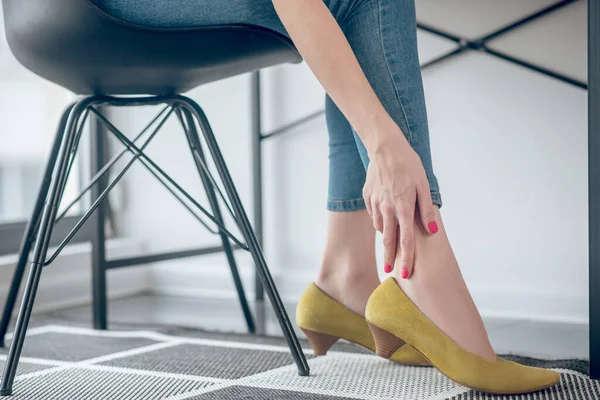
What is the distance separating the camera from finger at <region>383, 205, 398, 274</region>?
0.91 meters

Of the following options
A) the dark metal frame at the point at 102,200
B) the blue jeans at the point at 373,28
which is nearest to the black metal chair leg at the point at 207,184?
the dark metal frame at the point at 102,200

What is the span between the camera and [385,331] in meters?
0.97

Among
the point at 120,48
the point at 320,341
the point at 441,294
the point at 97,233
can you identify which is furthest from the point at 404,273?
the point at 97,233

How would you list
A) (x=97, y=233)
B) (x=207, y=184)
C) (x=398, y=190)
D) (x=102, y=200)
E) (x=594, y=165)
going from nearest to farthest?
(x=398, y=190), (x=594, y=165), (x=102, y=200), (x=207, y=184), (x=97, y=233)

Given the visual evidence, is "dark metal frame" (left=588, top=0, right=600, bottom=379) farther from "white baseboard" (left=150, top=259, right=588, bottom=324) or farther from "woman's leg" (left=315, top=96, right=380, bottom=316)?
"white baseboard" (left=150, top=259, right=588, bottom=324)

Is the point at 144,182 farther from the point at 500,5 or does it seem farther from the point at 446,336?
the point at 446,336

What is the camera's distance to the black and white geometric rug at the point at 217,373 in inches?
39.3

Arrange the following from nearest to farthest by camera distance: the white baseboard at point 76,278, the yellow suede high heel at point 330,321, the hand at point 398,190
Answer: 1. the hand at point 398,190
2. the yellow suede high heel at point 330,321
3. the white baseboard at point 76,278

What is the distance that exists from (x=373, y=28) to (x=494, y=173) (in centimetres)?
76

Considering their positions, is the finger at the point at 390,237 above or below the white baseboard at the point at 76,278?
above

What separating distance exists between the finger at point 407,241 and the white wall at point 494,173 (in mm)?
744

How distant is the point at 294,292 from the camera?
6.26 feet

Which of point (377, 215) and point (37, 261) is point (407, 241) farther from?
point (37, 261)

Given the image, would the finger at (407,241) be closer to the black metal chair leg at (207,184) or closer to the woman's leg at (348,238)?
the woman's leg at (348,238)
